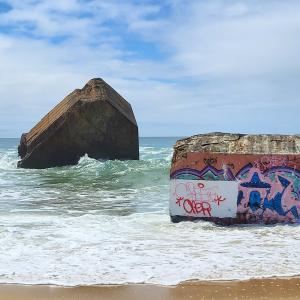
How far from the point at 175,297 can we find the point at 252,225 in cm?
327

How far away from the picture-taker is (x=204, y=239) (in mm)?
6102

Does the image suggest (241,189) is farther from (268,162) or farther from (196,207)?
(196,207)

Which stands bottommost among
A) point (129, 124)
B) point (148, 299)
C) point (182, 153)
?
point (148, 299)

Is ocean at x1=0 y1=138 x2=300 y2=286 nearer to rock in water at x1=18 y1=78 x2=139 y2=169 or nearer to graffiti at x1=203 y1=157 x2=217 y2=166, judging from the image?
graffiti at x1=203 y1=157 x2=217 y2=166

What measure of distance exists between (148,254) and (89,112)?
13.8 m

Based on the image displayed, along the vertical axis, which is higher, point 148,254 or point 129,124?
point 129,124

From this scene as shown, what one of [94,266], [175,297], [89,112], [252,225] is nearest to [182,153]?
[252,225]

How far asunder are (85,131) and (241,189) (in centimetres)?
1258

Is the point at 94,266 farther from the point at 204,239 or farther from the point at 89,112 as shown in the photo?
the point at 89,112

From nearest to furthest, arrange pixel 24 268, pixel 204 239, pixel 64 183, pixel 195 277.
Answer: pixel 195 277 < pixel 24 268 < pixel 204 239 < pixel 64 183

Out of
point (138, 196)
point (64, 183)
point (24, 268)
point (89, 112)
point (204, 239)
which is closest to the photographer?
point (24, 268)

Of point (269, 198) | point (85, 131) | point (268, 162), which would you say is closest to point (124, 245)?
point (269, 198)

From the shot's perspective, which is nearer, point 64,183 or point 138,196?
point 138,196

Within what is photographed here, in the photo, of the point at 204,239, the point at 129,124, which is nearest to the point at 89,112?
the point at 129,124
